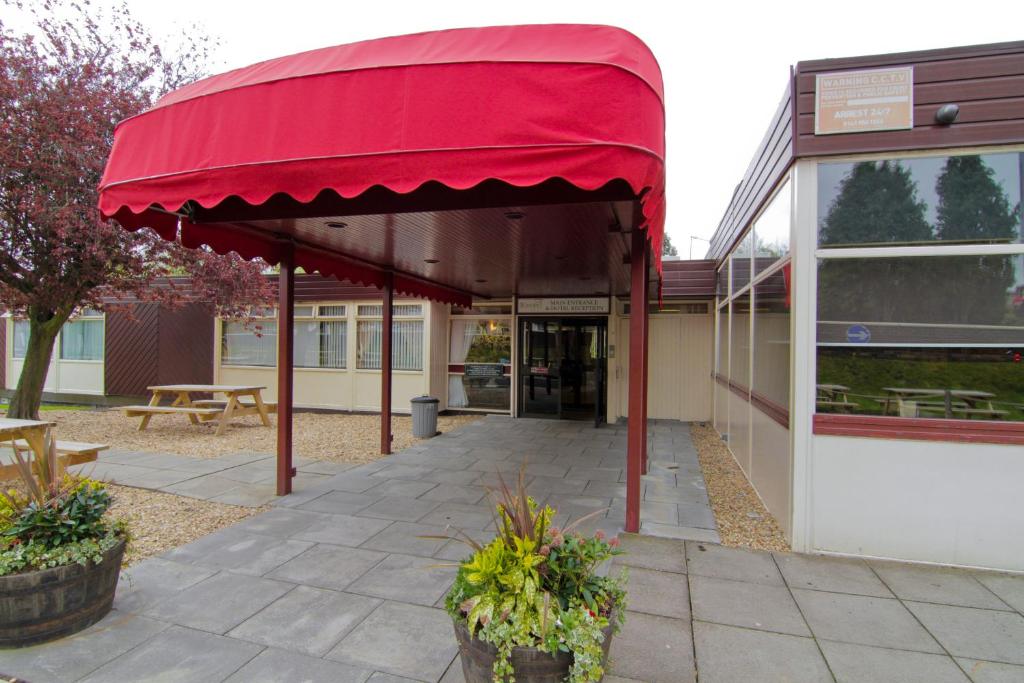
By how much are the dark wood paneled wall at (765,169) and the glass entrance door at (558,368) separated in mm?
3703

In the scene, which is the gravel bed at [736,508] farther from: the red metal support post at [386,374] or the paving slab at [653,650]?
the red metal support post at [386,374]

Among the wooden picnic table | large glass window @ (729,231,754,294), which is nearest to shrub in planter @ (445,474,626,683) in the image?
the wooden picnic table

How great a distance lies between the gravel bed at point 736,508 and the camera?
4.18 metres

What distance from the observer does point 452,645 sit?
266 centimetres

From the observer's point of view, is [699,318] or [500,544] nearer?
[500,544]

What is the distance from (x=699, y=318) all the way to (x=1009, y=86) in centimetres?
695

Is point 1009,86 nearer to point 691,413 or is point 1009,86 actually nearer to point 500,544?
point 500,544

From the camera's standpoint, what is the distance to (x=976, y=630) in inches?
111

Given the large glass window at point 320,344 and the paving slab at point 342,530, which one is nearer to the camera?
the paving slab at point 342,530

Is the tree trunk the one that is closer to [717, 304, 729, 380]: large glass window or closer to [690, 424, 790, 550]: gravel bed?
[690, 424, 790, 550]: gravel bed

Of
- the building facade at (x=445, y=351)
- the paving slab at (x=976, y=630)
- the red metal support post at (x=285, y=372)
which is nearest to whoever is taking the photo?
the paving slab at (x=976, y=630)

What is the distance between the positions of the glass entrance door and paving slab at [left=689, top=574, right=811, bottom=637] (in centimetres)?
723

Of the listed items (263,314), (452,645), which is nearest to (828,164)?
(452,645)

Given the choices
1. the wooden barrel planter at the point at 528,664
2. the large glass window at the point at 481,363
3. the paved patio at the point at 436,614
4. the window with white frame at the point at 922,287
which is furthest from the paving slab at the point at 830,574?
the large glass window at the point at 481,363
